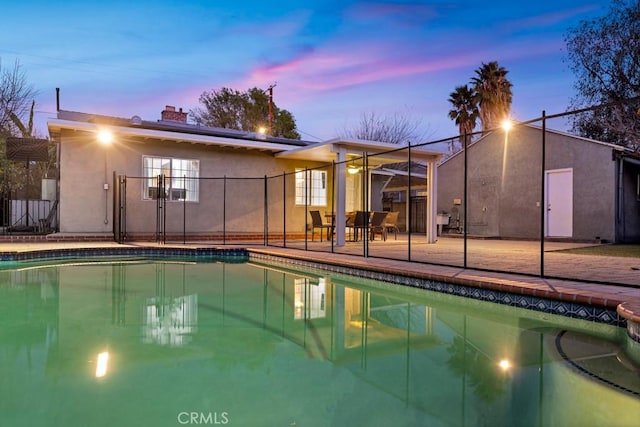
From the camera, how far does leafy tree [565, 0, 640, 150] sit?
10.5 metres

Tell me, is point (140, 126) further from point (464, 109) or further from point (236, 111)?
point (464, 109)

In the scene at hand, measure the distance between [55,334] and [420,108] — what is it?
77.7 ft

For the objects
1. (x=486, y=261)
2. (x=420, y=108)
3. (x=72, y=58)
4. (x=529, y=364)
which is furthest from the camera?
(x=420, y=108)

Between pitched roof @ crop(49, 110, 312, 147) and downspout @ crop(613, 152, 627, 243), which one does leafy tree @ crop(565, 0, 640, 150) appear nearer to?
downspout @ crop(613, 152, 627, 243)

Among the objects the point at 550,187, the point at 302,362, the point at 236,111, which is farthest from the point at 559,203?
the point at 236,111

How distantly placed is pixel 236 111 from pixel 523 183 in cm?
1614

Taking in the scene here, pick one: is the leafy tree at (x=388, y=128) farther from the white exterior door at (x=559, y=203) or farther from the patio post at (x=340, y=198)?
the patio post at (x=340, y=198)

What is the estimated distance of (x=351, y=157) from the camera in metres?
10.9

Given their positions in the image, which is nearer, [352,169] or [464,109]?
[352,169]

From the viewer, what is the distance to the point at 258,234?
1189 centimetres

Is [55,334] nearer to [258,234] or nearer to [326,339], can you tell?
[326,339]

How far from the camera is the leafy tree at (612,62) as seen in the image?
10.5 meters

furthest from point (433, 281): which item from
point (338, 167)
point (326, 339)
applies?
point (338, 167)

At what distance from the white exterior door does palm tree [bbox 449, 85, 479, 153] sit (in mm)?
9338
